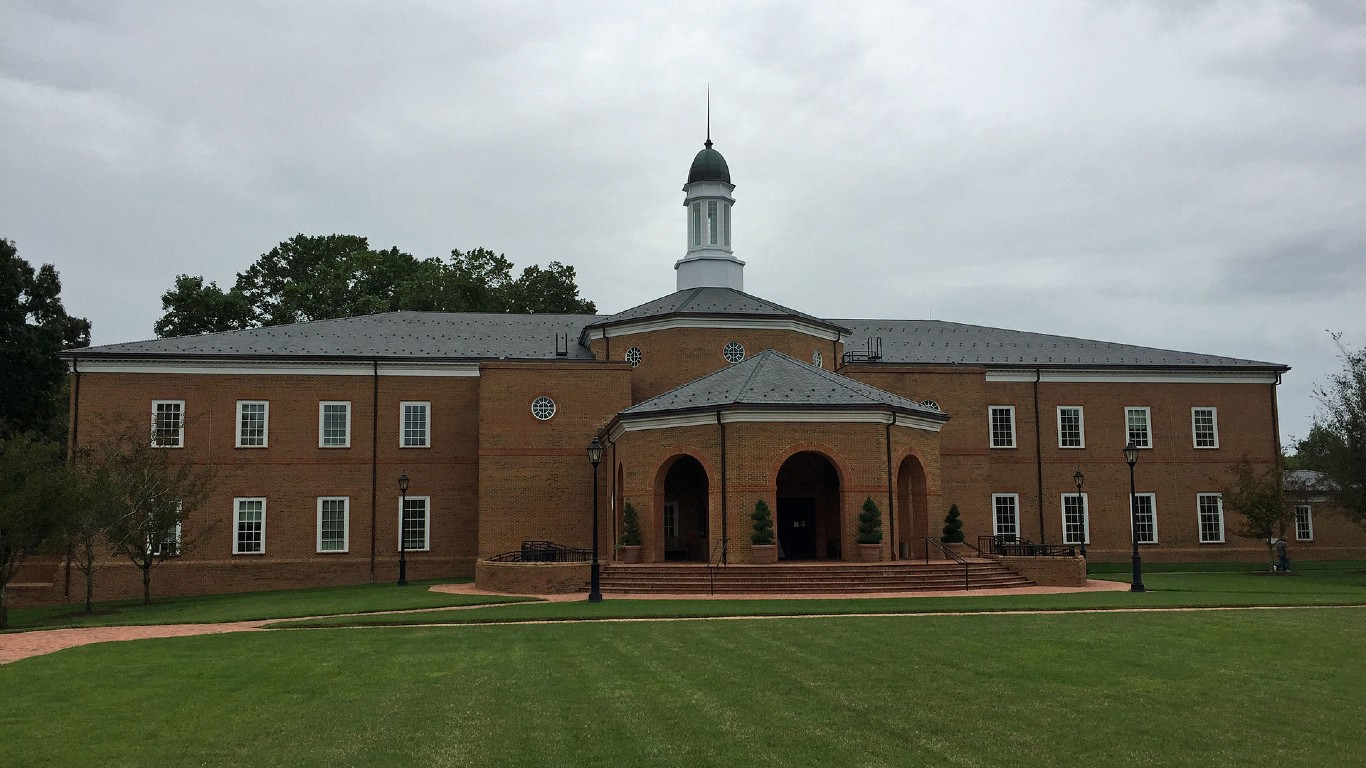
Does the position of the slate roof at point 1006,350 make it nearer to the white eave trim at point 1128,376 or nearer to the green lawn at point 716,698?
the white eave trim at point 1128,376

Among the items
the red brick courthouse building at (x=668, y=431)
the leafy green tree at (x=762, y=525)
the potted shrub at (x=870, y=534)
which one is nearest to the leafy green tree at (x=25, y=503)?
the red brick courthouse building at (x=668, y=431)

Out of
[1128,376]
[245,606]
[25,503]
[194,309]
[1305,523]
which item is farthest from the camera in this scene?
[194,309]

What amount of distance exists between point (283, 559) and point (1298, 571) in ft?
112

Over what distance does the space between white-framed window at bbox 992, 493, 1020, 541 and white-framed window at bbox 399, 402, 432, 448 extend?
21.4 m

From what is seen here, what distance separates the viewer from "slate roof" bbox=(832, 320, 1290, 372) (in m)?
42.3

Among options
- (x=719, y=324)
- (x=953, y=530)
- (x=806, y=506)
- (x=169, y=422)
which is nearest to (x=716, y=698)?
(x=953, y=530)

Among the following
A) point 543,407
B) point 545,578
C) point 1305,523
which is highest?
point 543,407

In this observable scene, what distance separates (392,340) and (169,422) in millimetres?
7887

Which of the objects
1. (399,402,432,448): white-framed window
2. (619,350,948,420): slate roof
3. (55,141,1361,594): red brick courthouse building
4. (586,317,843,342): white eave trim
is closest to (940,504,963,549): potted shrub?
(55,141,1361,594): red brick courthouse building

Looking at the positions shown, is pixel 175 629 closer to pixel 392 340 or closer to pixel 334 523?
pixel 334 523

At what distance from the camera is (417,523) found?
37625mm

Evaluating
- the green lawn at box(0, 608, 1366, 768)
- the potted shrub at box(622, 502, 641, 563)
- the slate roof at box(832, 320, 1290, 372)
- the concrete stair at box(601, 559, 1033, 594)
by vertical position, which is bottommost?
the green lawn at box(0, 608, 1366, 768)

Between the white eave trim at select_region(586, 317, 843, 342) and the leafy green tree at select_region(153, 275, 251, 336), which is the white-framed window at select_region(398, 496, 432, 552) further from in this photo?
the leafy green tree at select_region(153, 275, 251, 336)

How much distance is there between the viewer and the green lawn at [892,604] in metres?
21.5
